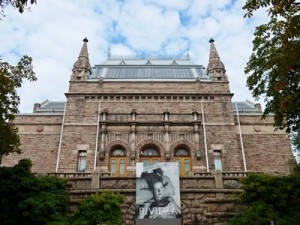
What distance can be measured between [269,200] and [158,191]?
17.1 ft

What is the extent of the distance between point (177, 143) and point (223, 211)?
9.27 meters

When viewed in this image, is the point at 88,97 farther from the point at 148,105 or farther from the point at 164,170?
the point at 164,170

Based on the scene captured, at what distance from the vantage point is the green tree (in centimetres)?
1565

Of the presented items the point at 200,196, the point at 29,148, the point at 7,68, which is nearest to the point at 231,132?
the point at 200,196

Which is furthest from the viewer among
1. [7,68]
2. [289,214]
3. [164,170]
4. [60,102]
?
[60,102]

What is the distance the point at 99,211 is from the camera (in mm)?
15852

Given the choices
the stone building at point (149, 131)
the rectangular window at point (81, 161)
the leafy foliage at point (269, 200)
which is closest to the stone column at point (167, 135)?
the stone building at point (149, 131)

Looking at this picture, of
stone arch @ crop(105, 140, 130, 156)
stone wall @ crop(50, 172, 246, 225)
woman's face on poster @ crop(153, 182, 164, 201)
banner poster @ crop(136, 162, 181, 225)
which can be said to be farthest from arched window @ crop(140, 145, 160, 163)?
woman's face on poster @ crop(153, 182, 164, 201)

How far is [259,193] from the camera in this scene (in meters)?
16.4

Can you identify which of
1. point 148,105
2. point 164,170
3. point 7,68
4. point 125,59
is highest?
point 125,59

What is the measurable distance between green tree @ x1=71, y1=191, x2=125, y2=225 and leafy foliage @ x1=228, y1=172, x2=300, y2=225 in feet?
17.4

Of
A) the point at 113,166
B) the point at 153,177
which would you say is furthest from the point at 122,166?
the point at 153,177

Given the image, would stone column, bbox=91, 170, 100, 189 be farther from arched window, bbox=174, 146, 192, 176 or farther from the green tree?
arched window, bbox=174, 146, 192, 176

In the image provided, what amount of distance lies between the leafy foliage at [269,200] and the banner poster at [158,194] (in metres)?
2.78
